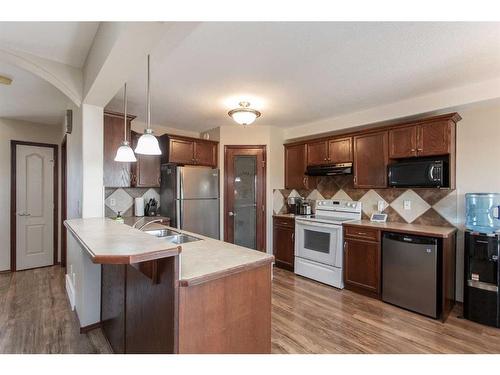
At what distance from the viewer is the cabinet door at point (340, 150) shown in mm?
3588

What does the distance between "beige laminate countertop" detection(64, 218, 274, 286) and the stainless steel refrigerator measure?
173 cm

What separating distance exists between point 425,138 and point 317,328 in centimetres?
235

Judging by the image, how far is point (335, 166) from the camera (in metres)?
3.70

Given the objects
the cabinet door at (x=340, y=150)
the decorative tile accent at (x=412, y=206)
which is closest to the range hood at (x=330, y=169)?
the cabinet door at (x=340, y=150)

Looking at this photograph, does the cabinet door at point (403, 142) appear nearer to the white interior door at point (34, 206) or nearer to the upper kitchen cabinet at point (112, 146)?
the upper kitchen cabinet at point (112, 146)

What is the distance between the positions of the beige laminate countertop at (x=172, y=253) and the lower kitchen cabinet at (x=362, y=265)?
196cm

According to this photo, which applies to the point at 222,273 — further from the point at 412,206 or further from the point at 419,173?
the point at 412,206

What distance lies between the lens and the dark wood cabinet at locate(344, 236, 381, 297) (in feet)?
9.89

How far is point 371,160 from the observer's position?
11.0 ft

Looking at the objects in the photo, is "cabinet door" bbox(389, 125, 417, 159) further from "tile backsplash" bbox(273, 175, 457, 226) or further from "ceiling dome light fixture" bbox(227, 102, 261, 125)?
"ceiling dome light fixture" bbox(227, 102, 261, 125)

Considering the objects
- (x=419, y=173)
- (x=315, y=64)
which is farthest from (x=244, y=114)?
(x=419, y=173)

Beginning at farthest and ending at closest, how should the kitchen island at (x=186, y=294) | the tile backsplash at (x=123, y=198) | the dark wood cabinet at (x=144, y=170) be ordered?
the tile backsplash at (x=123, y=198) < the dark wood cabinet at (x=144, y=170) < the kitchen island at (x=186, y=294)

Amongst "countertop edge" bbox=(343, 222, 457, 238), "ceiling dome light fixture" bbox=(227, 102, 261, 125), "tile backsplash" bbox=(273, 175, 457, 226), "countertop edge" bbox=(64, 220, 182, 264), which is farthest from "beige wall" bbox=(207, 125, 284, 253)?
"countertop edge" bbox=(64, 220, 182, 264)

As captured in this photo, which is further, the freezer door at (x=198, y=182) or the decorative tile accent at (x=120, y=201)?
the decorative tile accent at (x=120, y=201)
